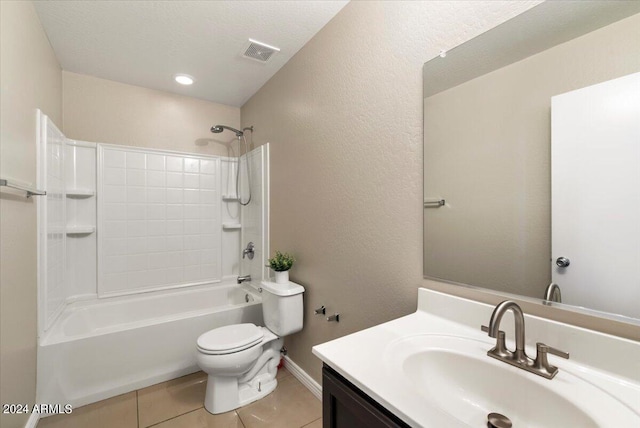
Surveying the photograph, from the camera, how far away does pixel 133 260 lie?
104 inches

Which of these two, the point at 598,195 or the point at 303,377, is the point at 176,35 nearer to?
the point at 598,195

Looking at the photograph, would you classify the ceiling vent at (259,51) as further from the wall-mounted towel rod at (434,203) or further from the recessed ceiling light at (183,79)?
the wall-mounted towel rod at (434,203)

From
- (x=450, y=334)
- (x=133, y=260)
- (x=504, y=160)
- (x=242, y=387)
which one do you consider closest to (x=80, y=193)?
(x=133, y=260)

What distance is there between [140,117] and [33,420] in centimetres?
242

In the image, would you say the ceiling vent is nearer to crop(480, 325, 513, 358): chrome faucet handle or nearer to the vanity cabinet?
the vanity cabinet

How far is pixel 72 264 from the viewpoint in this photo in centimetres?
239

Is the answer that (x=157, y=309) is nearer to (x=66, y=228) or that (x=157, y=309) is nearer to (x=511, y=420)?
(x=66, y=228)

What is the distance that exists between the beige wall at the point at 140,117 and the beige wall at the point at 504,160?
2568 mm

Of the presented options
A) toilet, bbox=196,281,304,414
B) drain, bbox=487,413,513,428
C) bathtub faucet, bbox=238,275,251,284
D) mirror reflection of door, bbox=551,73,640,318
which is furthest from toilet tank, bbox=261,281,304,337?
mirror reflection of door, bbox=551,73,640,318

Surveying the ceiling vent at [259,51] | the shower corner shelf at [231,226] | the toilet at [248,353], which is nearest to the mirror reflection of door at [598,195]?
the toilet at [248,353]

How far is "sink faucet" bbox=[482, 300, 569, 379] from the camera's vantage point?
74 centimetres

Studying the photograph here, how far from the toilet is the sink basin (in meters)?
1.17

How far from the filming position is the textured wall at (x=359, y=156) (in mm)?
1246

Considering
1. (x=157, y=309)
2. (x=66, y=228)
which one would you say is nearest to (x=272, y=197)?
(x=157, y=309)
